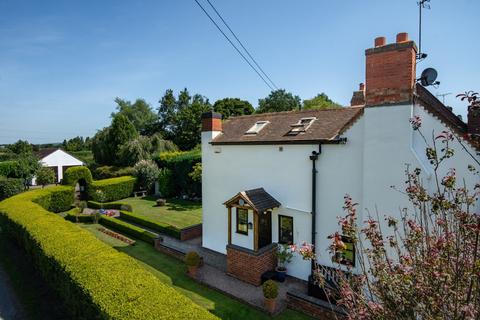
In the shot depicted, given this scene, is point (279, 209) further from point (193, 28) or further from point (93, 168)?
point (93, 168)

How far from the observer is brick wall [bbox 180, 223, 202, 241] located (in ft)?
59.1

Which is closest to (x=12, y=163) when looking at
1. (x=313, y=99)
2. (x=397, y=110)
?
(x=397, y=110)

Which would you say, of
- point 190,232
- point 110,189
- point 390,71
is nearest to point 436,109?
point 390,71

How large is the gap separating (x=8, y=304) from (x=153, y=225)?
950cm

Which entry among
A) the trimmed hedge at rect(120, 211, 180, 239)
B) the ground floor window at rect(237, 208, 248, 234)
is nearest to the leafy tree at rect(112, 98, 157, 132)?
the trimmed hedge at rect(120, 211, 180, 239)

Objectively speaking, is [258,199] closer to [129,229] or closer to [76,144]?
[129,229]

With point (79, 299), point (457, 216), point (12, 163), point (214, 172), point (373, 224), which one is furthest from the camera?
point (12, 163)

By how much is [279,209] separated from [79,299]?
8.08 metres

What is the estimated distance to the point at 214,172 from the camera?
15750 millimetres

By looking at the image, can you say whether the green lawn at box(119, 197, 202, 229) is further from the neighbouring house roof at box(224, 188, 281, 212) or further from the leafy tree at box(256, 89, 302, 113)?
the leafy tree at box(256, 89, 302, 113)

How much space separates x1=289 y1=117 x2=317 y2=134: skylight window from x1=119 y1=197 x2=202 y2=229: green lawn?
1100 centimetres

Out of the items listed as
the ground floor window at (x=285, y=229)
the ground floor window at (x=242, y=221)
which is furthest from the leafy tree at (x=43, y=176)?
the ground floor window at (x=285, y=229)

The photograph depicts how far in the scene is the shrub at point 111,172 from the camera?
36312mm

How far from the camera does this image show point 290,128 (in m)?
13.6
